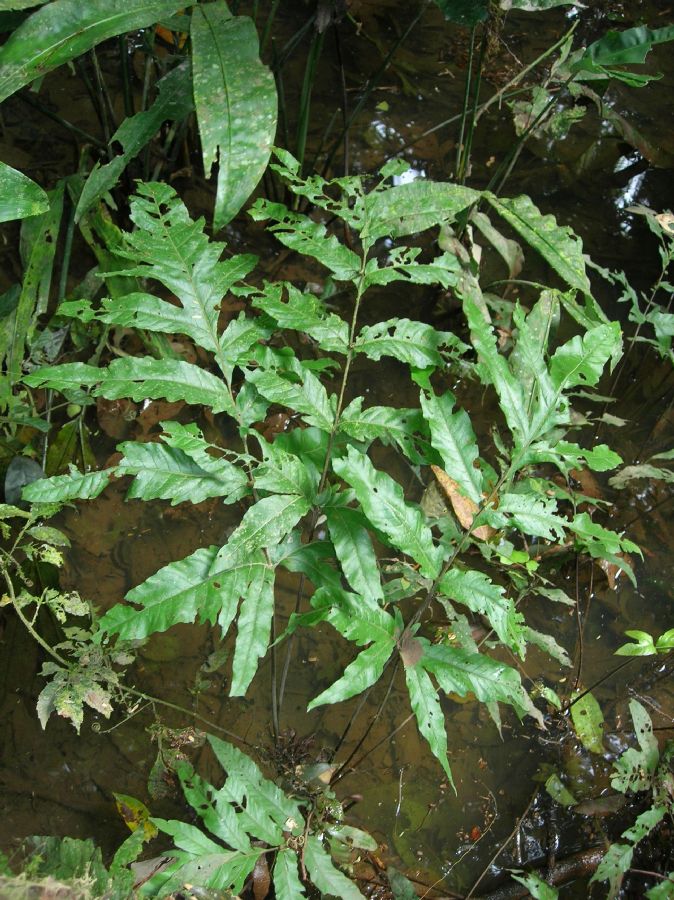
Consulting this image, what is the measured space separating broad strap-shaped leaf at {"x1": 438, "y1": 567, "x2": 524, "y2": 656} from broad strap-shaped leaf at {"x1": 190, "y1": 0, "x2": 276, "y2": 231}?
0.86 m

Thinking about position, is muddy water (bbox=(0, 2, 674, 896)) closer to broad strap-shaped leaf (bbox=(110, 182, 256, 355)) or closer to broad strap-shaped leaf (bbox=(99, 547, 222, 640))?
broad strap-shaped leaf (bbox=(99, 547, 222, 640))

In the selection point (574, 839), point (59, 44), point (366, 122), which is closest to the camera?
point (59, 44)

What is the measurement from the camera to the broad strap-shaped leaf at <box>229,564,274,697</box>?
143 centimetres

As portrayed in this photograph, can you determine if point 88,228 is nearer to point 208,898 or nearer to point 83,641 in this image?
point 83,641

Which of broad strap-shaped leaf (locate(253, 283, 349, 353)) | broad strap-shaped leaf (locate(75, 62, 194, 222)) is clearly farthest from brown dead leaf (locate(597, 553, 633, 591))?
broad strap-shaped leaf (locate(75, 62, 194, 222))

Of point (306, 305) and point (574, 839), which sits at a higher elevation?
point (306, 305)

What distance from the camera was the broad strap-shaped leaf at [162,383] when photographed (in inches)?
61.6

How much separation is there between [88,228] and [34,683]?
1.26 meters

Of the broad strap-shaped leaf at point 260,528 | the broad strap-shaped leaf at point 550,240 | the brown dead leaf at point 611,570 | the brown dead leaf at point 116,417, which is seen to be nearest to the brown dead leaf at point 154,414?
the brown dead leaf at point 116,417

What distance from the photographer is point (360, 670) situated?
4.54 ft

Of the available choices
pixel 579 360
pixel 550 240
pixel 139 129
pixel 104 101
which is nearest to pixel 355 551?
pixel 579 360

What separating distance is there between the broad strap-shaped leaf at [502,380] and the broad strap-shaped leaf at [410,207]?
0.35 m

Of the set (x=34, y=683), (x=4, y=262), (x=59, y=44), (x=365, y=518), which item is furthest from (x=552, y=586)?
(x=4, y=262)

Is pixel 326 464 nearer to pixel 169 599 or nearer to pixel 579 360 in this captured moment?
pixel 169 599
